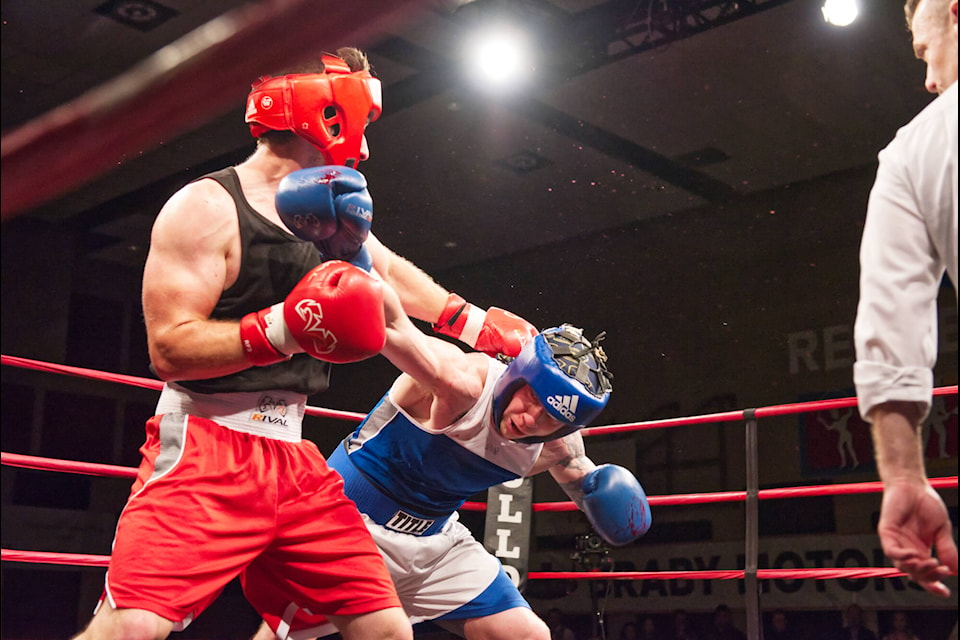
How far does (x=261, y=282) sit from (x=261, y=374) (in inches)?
5.8

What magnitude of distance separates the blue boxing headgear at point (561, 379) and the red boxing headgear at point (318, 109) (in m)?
0.53

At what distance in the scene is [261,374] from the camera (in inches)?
62.2

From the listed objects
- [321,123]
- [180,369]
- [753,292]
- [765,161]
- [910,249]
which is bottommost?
[180,369]

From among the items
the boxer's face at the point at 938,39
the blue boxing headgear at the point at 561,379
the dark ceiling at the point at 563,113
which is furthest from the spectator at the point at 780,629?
the boxer's face at the point at 938,39

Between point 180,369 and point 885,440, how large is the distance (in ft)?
3.16

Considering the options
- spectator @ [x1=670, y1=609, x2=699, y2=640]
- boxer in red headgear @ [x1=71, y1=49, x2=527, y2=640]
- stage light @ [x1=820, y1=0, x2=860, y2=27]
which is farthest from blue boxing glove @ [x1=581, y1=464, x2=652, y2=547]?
spectator @ [x1=670, y1=609, x2=699, y2=640]

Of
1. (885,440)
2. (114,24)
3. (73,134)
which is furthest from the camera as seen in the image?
(114,24)

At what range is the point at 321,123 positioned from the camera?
1706 mm

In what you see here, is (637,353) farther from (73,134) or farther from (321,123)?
(73,134)

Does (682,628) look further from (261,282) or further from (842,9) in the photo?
(261,282)

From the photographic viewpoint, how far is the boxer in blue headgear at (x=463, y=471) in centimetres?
199

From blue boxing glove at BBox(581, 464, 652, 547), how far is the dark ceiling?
3.01 metres

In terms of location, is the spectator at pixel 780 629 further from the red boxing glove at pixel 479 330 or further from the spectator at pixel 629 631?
the red boxing glove at pixel 479 330

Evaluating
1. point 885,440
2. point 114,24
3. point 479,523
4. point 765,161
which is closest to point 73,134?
point 885,440
